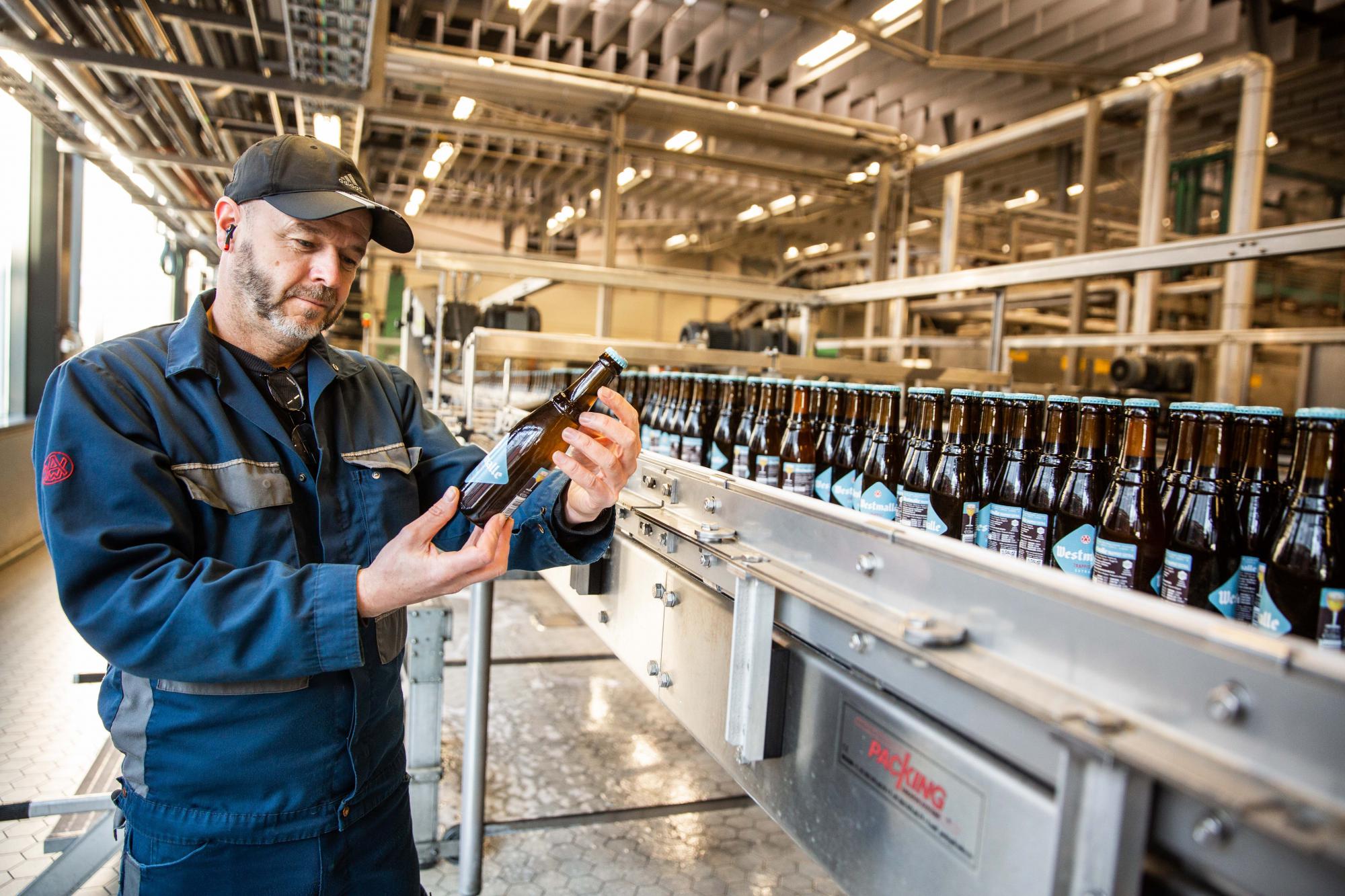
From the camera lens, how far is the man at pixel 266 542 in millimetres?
980

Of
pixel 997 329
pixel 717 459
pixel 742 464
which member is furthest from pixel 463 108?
pixel 742 464

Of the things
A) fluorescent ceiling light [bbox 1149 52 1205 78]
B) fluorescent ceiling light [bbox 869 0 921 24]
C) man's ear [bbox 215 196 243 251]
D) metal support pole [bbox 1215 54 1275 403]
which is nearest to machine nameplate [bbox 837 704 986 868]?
man's ear [bbox 215 196 243 251]

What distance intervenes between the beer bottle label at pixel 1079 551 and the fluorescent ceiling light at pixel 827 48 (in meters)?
4.09

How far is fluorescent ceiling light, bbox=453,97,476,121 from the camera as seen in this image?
5934mm

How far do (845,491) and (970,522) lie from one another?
30cm

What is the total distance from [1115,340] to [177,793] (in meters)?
3.57

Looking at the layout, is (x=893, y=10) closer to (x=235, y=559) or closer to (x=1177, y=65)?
(x=1177, y=65)

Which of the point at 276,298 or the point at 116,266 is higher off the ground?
the point at 116,266

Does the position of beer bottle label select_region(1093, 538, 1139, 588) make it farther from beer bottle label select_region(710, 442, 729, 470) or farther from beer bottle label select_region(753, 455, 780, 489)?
beer bottle label select_region(710, 442, 729, 470)

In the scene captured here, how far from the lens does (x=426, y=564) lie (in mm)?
958

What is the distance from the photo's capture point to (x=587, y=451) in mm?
1128

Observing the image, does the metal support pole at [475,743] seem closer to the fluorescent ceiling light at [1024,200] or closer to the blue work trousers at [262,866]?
the blue work trousers at [262,866]

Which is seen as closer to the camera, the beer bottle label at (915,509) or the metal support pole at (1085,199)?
the beer bottle label at (915,509)

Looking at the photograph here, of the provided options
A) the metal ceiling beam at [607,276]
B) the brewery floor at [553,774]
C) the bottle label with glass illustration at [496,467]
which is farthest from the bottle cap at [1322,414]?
the metal ceiling beam at [607,276]
